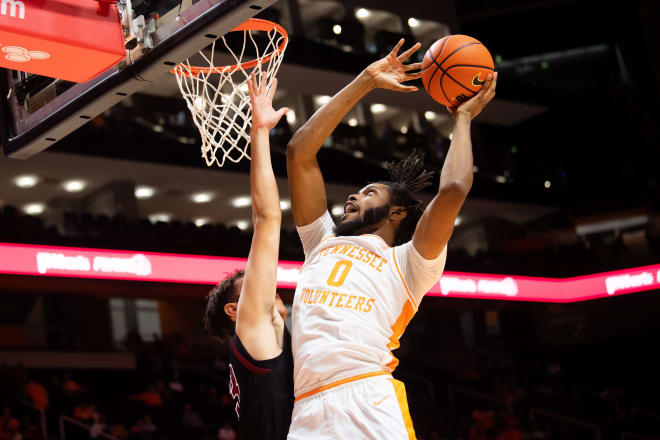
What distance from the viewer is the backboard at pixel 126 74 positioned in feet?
11.0

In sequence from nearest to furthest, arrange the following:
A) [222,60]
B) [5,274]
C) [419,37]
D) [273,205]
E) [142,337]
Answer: [273,205]
[5,274]
[222,60]
[142,337]
[419,37]

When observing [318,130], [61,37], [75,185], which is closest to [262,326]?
[318,130]

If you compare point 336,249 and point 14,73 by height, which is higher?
point 14,73

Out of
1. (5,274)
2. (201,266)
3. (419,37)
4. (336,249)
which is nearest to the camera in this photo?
(336,249)

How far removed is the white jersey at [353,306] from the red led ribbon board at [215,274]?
603cm

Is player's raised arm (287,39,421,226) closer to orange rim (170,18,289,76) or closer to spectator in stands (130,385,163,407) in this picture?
orange rim (170,18,289,76)

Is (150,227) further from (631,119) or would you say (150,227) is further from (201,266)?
(631,119)

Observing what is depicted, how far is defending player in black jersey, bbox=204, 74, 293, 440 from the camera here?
279 cm

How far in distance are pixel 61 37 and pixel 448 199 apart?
60.7 inches

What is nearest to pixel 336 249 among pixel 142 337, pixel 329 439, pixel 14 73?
pixel 329 439

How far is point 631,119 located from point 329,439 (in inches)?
691

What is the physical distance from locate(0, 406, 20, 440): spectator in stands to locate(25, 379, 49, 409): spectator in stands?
0.81m

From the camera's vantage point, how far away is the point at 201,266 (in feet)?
32.3

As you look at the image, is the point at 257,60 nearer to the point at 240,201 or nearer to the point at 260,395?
the point at 260,395
